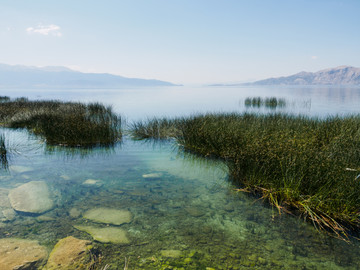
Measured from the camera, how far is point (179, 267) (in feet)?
9.80

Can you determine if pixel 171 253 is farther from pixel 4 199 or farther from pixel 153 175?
pixel 4 199

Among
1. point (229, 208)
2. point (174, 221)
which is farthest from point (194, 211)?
point (229, 208)

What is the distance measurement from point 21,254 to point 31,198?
1.87 m

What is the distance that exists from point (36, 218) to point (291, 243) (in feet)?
13.2

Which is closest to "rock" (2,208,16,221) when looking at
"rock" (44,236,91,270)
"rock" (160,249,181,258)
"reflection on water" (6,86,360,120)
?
"rock" (44,236,91,270)

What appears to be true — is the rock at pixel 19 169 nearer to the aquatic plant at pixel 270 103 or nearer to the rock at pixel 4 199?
the rock at pixel 4 199

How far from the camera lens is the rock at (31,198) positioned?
4402mm

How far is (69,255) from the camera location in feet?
10.1

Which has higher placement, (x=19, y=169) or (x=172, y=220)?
(x=19, y=169)

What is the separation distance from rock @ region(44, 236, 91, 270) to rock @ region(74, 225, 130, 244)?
0.73 feet

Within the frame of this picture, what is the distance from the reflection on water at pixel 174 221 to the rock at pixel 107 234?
0.07m

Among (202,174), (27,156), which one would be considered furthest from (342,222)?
(27,156)

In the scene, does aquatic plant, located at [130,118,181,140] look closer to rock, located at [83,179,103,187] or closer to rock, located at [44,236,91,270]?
rock, located at [83,179,103,187]

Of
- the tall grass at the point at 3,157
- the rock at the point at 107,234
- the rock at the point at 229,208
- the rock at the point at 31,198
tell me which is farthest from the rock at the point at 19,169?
the rock at the point at 229,208
